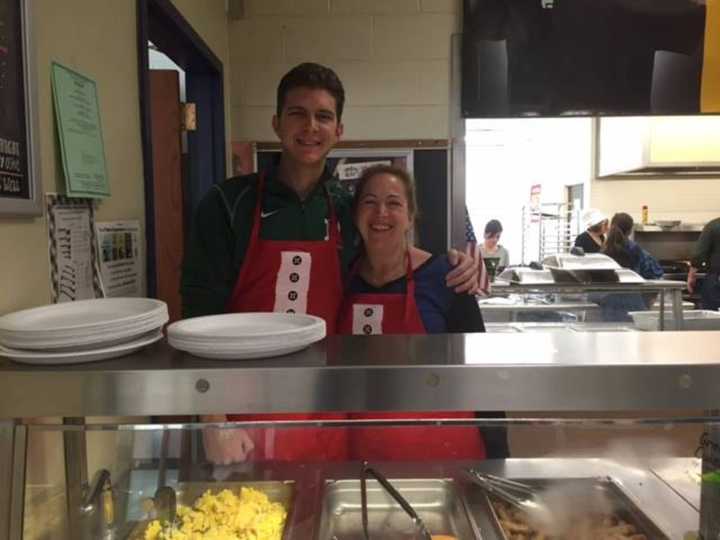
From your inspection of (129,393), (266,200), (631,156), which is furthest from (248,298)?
(631,156)

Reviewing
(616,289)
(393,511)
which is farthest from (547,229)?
(393,511)

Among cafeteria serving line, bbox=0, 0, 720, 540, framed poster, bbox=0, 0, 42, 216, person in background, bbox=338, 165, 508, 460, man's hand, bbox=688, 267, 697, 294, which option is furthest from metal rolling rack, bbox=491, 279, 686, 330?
man's hand, bbox=688, 267, 697, 294

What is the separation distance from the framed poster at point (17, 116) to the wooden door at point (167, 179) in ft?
3.96

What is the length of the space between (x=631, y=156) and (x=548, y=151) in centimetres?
259

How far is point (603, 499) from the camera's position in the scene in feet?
3.48

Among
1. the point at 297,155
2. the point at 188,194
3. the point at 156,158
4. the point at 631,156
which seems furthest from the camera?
the point at 631,156

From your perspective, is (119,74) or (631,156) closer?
(119,74)

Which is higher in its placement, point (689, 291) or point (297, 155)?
point (297, 155)

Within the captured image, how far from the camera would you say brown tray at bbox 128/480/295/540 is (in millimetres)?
1004

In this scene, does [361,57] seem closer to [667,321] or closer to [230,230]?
[230,230]

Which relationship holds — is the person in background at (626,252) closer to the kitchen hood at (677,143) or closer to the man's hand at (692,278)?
the kitchen hood at (677,143)

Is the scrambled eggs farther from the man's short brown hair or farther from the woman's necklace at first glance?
the man's short brown hair

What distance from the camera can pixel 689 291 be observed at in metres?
5.39

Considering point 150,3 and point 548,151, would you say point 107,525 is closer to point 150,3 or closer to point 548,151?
point 150,3
